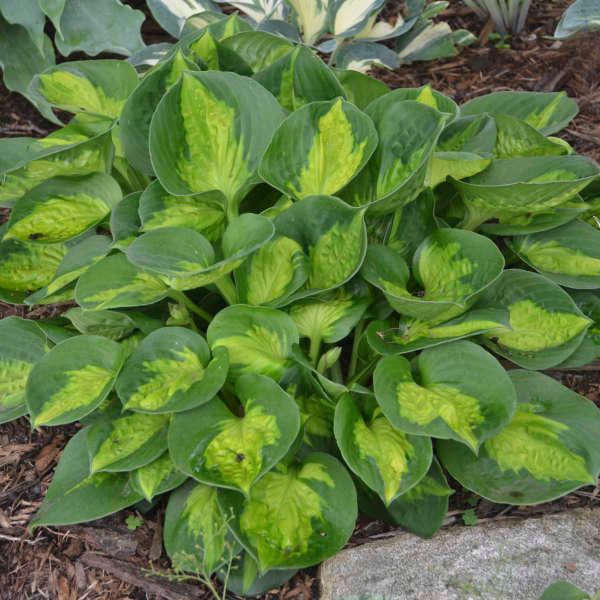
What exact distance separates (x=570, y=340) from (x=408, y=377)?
0.45 meters

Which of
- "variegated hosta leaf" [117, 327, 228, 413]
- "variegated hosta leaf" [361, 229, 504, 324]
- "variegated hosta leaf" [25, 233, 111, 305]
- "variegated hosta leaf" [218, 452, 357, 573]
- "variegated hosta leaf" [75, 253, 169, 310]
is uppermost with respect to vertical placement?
"variegated hosta leaf" [361, 229, 504, 324]

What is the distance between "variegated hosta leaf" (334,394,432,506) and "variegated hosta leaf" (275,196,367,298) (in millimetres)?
305

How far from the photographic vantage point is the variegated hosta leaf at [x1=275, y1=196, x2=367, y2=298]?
5.26 ft

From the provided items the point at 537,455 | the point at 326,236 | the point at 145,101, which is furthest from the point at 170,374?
the point at 537,455

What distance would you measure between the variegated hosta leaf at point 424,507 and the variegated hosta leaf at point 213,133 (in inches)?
33.8

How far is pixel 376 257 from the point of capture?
170 cm

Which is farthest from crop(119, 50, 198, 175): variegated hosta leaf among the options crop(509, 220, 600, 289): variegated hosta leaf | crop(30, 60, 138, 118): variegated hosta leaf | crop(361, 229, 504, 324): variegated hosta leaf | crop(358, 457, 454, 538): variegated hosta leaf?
crop(358, 457, 454, 538): variegated hosta leaf

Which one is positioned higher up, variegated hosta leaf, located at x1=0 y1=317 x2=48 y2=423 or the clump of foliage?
the clump of foliage

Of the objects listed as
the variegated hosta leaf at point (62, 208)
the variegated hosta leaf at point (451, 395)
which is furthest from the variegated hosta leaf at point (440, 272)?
the variegated hosta leaf at point (62, 208)

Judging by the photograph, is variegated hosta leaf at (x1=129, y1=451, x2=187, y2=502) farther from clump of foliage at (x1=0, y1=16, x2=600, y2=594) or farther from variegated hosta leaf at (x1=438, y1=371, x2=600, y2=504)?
variegated hosta leaf at (x1=438, y1=371, x2=600, y2=504)

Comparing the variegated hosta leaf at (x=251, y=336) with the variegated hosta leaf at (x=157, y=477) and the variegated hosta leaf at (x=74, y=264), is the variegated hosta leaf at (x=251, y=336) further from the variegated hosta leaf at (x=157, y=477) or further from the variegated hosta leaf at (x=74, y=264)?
the variegated hosta leaf at (x=74, y=264)

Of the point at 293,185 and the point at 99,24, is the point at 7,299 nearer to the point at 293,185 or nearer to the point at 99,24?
the point at 293,185

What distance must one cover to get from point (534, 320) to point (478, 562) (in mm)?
621

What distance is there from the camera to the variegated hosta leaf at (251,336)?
1.62 meters
